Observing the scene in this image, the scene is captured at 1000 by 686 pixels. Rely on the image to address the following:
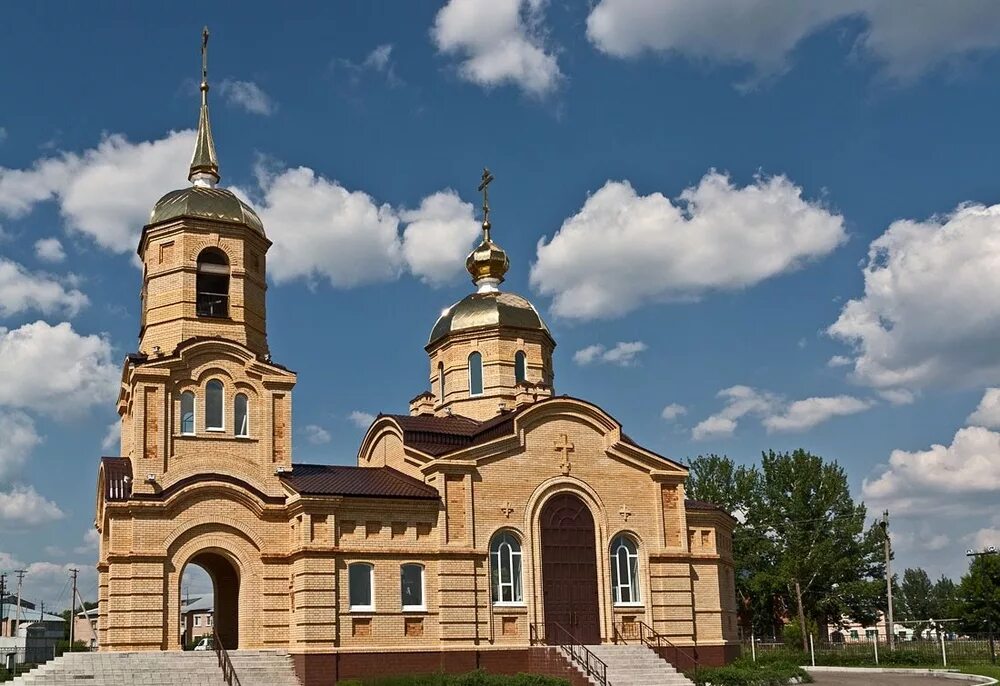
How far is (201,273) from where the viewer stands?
89.5 feet

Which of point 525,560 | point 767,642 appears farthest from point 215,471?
point 767,642

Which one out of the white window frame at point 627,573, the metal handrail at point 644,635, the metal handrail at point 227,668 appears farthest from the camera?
the white window frame at point 627,573

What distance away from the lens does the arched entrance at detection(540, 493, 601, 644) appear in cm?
2772

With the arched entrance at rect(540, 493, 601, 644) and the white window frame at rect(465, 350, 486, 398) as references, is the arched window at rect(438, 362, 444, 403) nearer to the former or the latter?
the white window frame at rect(465, 350, 486, 398)

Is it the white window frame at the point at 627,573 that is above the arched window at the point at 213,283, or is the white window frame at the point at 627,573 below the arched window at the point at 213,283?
below

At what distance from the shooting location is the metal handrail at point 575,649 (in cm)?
2473

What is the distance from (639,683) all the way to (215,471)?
424 inches

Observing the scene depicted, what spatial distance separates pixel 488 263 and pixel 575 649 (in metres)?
13.7

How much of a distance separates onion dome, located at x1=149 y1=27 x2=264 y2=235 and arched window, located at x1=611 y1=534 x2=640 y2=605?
1221cm

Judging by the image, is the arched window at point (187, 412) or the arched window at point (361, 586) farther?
the arched window at point (187, 412)

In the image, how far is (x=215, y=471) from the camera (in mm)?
25781

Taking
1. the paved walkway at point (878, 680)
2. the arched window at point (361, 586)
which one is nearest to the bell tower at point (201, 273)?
the arched window at point (361, 586)

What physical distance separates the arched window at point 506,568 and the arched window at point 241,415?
6.58m

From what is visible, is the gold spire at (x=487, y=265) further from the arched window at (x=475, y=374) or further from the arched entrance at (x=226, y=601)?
the arched entrance at (x=226, y=601)
